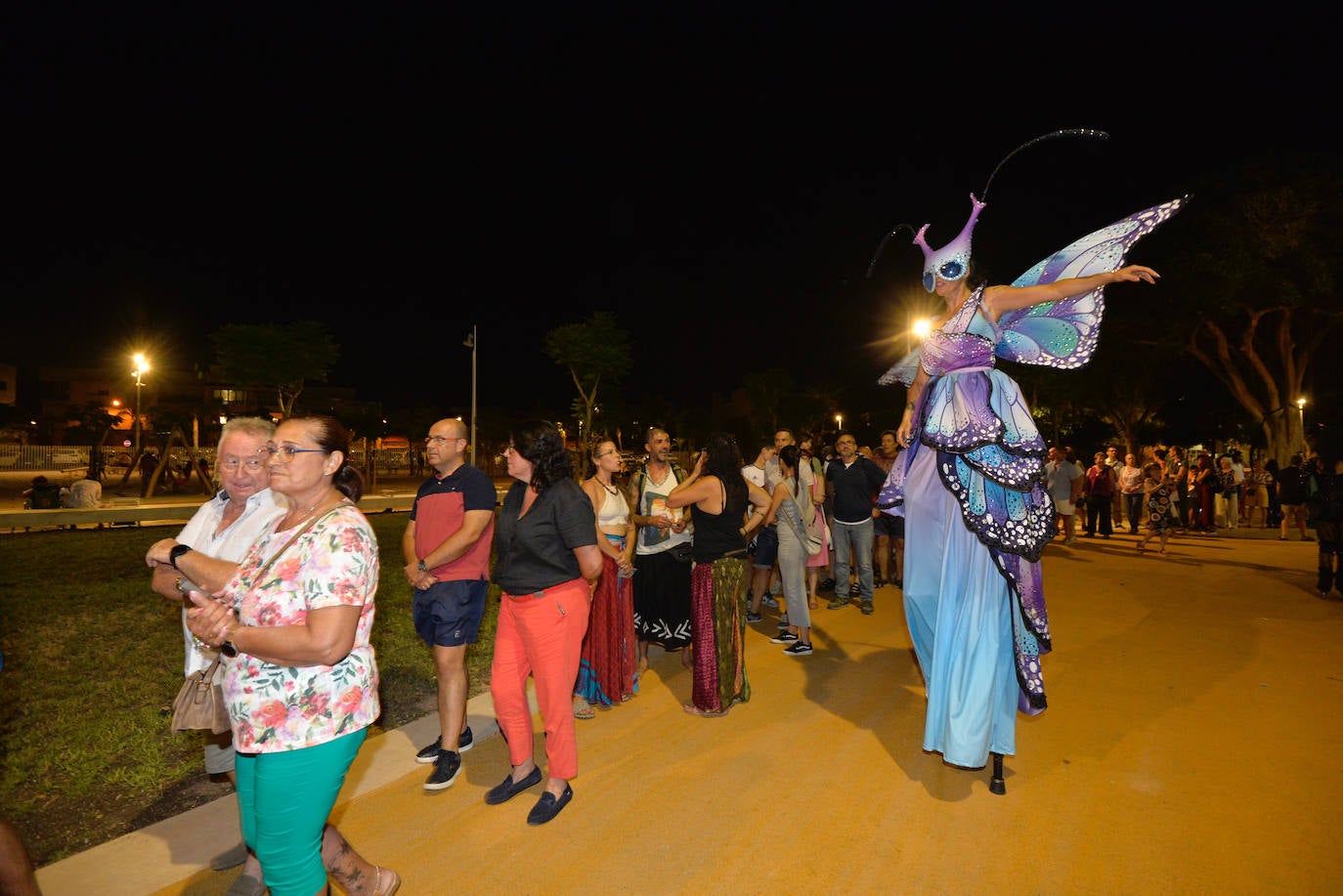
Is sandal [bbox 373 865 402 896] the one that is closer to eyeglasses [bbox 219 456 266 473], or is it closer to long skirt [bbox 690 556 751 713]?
eyeglasses [bbox 219 456 266 473]

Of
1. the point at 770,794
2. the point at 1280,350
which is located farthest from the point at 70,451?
the point at 1280,350

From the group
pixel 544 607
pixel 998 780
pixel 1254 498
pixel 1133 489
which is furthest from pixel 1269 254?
pixel 544 607

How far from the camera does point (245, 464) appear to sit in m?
3.16

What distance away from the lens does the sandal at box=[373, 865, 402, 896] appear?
3006mm

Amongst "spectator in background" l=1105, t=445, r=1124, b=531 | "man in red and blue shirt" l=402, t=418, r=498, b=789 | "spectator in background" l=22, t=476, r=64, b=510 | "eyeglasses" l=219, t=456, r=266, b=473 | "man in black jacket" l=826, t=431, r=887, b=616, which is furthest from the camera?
"spectator in background" l=22, t=476, r=64, b=510

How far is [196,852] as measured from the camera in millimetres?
3422

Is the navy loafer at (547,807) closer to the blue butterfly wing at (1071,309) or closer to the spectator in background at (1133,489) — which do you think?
the blue butterfly wing at (1071,309)

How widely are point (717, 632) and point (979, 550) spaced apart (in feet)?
6.34

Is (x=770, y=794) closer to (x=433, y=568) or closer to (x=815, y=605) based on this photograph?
(x=433, y=568)

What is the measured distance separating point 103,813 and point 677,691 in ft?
11.5

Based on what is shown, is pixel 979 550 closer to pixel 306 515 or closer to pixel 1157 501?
pixel 306 515

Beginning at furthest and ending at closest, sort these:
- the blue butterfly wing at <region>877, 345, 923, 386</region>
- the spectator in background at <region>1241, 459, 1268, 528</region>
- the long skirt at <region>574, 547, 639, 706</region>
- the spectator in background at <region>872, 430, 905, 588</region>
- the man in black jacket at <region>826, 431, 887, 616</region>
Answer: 1. the spectator in background at <region>1241, 459, 1268, 528</region>
2. the spectator in background at <region>872, 430, 905, 588</region>
3. the man in black jacket at <region>826, 431, 887, 616</region>
4. the long skirt at <region>574, 547, 639, 706</region>
5. the blue butterfly wing at <region>877, 345, 923, 386</region>

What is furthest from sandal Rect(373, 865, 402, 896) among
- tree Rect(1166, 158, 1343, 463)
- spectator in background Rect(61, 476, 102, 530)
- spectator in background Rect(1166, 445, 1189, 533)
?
tree Rect(1166, 158, 1343, 463)

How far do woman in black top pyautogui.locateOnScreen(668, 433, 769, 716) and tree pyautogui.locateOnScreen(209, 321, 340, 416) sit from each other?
107ft
